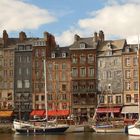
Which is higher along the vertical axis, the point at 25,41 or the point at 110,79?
the point at 25,41

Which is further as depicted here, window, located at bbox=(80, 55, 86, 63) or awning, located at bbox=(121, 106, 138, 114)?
window, located at bbox=(80, 55, 86, 63)

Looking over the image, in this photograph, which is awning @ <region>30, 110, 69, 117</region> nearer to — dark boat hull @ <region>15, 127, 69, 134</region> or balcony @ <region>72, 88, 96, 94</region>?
balcony @ <region>72, 88, 96, 94</region>

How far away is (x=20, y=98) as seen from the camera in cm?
10638

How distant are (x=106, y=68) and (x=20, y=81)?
18910mm

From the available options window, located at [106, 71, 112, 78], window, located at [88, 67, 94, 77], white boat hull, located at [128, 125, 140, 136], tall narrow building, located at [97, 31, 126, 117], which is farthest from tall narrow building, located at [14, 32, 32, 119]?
white boat hull, located at [128, 125, 140, 136]

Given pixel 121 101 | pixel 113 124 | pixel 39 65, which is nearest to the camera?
pixel 113 124

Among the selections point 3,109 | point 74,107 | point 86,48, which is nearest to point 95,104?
point 74,107

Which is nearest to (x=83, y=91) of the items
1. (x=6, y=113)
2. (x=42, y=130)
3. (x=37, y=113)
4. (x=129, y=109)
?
(x=129, y=109)

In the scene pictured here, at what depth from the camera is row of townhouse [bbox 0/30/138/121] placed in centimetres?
10081

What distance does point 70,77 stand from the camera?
343 feet

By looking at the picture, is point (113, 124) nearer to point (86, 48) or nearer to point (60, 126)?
point (60, 126)

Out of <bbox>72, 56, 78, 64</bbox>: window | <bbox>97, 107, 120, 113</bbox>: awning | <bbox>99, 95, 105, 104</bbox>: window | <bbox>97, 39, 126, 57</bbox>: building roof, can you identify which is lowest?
<bbox>97, 107, 120, 113</bbox>: awning

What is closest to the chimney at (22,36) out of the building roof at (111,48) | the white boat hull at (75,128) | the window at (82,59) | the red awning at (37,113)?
the window at (82,59)

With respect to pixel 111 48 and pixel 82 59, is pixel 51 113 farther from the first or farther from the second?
pixel 111 48
